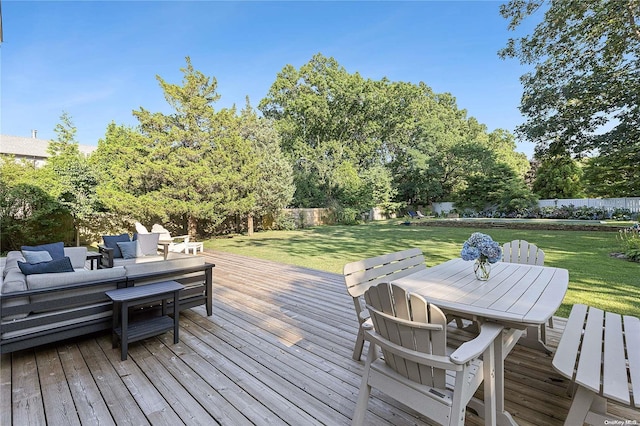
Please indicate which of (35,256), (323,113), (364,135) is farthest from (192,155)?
(364,135)

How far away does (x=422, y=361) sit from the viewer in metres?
1.34

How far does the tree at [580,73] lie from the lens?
7.75 meters

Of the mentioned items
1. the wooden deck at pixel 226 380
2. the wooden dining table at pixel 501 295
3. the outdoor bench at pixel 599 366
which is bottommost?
the wooden deck at pixel 226 380

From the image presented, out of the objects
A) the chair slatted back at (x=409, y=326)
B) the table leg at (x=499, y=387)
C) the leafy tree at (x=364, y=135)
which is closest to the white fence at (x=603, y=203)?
the leafy tree at (x=364, y=135)

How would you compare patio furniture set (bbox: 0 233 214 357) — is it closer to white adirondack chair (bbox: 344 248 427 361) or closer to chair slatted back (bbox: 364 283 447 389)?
white adirondack chair (bbox: 344 248 427 361)

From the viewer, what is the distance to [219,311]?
12.0 feet

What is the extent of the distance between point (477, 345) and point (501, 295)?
2.25 ft

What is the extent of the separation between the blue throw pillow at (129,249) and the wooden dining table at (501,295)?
4.83 metres

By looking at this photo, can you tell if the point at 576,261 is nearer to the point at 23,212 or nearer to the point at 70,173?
the point at 70,173

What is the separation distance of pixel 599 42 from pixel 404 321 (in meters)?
11.6

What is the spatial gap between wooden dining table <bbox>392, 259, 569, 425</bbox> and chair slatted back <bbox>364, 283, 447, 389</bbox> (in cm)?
Answer: 46

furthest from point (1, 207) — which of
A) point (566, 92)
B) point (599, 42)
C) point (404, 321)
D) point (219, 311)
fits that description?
point (599, 42)

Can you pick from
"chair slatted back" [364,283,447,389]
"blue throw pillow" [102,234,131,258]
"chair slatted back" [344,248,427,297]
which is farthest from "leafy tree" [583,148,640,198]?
"blue throw pillow" [102,234,131,258]

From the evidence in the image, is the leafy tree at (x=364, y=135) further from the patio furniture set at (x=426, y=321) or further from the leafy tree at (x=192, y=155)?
the patio furniture set at (x=426, y=321)
